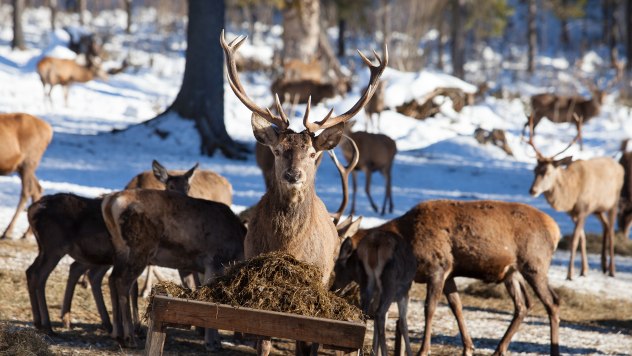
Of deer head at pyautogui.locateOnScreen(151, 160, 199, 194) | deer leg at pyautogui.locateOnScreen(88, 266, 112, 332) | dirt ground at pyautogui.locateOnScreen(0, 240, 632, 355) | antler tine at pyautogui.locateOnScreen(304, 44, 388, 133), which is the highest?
antler tine at pyautogui.locateOnScreen(304, 44, 388, 133)

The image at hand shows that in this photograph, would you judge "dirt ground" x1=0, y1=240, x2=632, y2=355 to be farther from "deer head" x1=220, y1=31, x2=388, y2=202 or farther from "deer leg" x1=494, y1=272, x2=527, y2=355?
"deer head" x1=220, y1=31, x2=388, y2=202

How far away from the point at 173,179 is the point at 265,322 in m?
5.21

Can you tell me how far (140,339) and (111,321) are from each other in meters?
0.57

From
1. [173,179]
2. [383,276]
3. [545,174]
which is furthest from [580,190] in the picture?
[383,276]

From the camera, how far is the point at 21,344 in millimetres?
6629

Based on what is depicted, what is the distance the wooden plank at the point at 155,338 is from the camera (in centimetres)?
564

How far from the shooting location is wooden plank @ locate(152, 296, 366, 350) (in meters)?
5.49

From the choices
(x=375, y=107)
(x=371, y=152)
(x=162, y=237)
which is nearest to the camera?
(x=162, y=237)

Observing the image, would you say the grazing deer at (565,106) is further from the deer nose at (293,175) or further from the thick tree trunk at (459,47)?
the deer nose at (293,175)

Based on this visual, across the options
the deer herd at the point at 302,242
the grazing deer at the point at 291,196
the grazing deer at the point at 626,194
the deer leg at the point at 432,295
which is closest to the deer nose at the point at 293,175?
the grazing deer at the point at 291,196

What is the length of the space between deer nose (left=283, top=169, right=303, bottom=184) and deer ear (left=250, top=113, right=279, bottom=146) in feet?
1.47

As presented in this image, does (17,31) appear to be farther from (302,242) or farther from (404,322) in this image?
(302,242)

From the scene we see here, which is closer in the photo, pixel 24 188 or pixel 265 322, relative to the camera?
pixel 265 322

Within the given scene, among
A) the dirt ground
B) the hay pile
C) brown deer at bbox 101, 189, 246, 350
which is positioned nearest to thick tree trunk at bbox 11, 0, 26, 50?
the dirt ground
